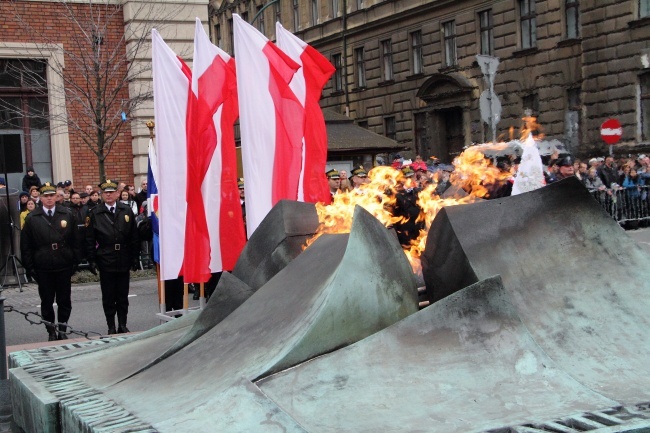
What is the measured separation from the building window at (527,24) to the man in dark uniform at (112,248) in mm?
23086

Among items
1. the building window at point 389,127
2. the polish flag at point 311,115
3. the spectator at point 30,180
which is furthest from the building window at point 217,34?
the polish flag at point 311,115

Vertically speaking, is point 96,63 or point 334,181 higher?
point 96,63

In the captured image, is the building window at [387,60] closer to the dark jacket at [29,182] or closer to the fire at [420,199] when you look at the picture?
the dark jacket at [29,182]

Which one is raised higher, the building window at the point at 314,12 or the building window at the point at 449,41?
the building window at the point at 314,12

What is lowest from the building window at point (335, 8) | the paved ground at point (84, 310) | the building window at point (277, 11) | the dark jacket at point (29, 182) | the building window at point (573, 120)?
the paved ground at point (84, 310)

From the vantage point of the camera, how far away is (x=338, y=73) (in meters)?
46.2

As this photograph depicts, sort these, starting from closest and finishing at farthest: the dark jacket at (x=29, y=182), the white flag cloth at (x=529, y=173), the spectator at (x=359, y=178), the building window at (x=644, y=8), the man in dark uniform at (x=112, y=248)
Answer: the man in dark uniform at (x=112, y=248), the white flag cloth at (x=529, y=173), the spectator at (x=359, y=178), the dark jacket at (x=29, y=182), the building window at (x=644, y=8)

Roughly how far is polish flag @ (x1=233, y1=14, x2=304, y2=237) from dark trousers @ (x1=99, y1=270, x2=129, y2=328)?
2218 mm

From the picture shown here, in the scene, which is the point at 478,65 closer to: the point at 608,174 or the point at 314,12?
the point at 608,174

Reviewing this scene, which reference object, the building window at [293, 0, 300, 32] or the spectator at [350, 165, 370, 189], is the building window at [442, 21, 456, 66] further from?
the spectator at [350, 165, 370, 189]

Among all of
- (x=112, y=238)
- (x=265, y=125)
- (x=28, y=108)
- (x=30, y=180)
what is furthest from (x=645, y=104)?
(x=112, y=238)

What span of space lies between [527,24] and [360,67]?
1246 centimetres

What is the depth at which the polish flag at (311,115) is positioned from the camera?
11.2 meters

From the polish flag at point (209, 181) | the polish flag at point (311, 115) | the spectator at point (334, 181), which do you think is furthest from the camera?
the spectator at point (334, 181)
